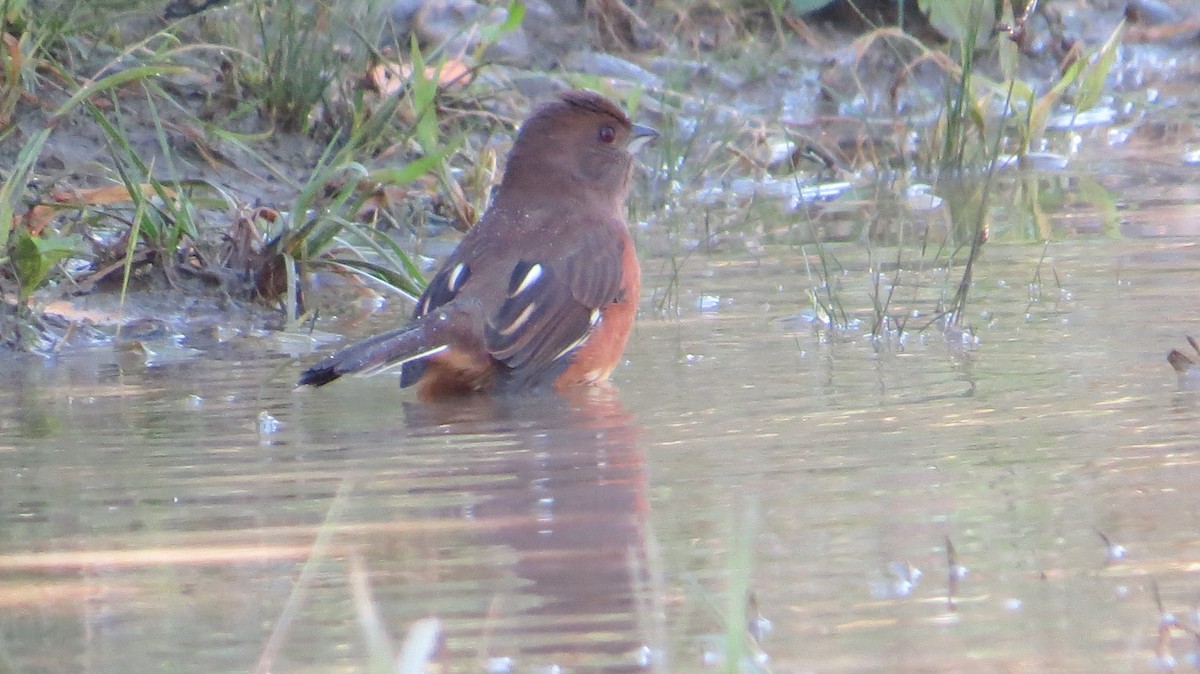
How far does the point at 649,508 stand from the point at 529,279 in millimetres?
1896

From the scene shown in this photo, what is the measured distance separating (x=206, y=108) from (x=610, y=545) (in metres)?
5.19

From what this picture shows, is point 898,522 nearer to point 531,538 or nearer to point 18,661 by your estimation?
point 531,538

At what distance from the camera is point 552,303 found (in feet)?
16.3

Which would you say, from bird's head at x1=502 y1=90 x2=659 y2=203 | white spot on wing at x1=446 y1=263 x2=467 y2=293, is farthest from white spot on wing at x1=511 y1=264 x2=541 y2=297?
bird's head at x1=502 y1=90 x2=659 y2=203

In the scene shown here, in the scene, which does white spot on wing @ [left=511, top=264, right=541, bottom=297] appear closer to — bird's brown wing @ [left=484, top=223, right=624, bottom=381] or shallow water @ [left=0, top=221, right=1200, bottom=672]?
bird's brown wing @ [left=484, top=223, right=624, bottom=381]

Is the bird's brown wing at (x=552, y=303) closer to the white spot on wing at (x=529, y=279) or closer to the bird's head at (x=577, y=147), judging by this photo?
the white spot on wing at (x=529, y=279)

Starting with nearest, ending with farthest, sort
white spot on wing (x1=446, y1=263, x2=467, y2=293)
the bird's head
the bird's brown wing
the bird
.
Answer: the bird < the bird's brown wing < white spot on wing (x1=446, y1=263, x2=467, y2=293) < the bird's head

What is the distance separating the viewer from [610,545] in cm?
293

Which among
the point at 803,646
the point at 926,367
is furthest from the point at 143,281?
the point at 803,646

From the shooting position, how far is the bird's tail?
429 cm

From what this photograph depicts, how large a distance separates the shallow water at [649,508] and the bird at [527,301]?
0.37 feet

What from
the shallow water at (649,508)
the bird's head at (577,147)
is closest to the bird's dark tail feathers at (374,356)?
the shallow water at (649,508)

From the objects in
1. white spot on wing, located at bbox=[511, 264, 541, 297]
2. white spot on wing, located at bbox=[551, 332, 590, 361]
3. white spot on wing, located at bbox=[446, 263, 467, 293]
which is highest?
white spot on wing, located at bbox=[446, 263, 467, 293]


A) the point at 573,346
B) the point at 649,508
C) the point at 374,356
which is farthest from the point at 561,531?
the point at 573,346
